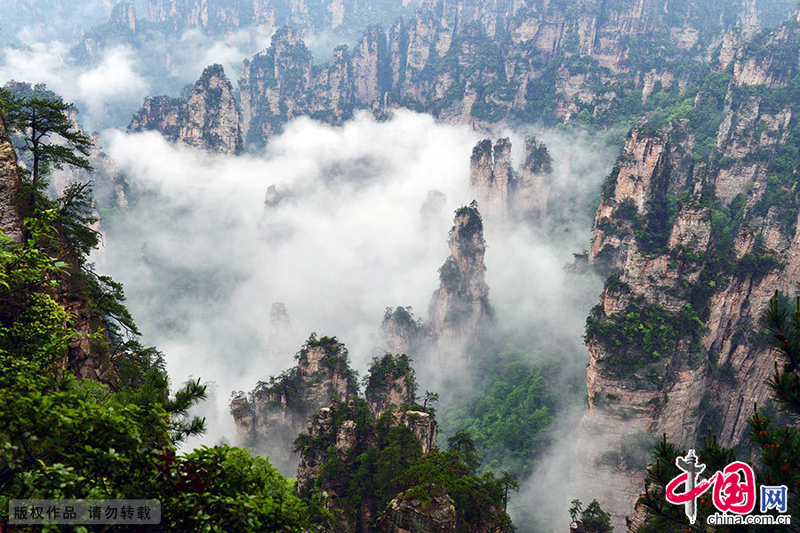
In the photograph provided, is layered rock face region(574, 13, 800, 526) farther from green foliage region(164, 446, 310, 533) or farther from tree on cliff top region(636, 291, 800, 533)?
green foliage region(164, 446, 310, 533)

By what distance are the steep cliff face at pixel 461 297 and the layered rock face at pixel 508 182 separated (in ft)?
57.0

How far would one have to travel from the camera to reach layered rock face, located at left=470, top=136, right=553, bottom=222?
91.9 meters

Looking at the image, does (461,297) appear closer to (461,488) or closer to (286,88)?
(461,488)

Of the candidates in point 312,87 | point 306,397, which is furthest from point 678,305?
point 312,87

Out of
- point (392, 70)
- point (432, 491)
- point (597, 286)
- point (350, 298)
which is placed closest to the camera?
point (432, 491)

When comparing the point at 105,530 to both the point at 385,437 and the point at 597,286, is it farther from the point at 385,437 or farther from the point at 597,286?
the point at 597,286

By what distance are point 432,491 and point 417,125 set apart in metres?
128

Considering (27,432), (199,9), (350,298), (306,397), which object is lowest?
(27,432)

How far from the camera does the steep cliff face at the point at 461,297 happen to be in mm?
77438

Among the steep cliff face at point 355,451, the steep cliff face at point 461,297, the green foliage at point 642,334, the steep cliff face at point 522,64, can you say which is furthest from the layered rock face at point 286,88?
the steep cliff face at point 355,451

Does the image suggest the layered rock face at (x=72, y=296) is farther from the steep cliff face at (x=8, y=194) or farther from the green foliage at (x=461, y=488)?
the green foliage at (x=461, y=488)

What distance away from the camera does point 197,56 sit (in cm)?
18988

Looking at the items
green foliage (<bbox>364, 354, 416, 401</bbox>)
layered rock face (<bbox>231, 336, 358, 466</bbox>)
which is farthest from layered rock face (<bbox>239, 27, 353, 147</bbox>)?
green foliage (<bbox>364, 354, 416, 401</bbox>)

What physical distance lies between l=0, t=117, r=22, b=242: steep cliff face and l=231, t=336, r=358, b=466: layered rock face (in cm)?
3369
